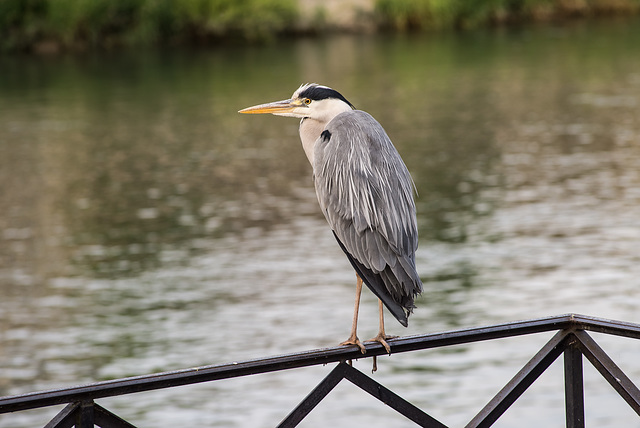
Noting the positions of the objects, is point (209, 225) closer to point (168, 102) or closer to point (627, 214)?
point (627, 214)

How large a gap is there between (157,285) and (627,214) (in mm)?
6173

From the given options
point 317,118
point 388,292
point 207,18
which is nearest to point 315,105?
point 317,118

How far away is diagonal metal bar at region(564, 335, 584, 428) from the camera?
2.64 m

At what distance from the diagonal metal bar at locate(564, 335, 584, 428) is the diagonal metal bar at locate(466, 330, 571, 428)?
0.04m

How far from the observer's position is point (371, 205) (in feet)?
9.91

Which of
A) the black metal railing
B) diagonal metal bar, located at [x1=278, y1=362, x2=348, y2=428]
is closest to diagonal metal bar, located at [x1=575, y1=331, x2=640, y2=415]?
the black metal railing

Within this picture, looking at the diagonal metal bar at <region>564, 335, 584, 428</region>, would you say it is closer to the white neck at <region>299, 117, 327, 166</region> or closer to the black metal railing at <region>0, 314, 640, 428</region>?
the black metal railing at <region>0, 314, 640, 428</region>

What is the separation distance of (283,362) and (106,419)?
435 mm

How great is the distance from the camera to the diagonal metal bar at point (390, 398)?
256cm

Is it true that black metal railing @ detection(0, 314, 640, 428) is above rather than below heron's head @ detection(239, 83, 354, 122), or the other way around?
below

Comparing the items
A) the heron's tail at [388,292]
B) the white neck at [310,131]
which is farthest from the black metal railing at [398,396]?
the white neck at [310,131]

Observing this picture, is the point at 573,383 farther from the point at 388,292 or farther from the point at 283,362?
the point at 283,362

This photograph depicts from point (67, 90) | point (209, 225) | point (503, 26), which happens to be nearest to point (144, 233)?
point (209, 225)

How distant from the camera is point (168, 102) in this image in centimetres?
2594
